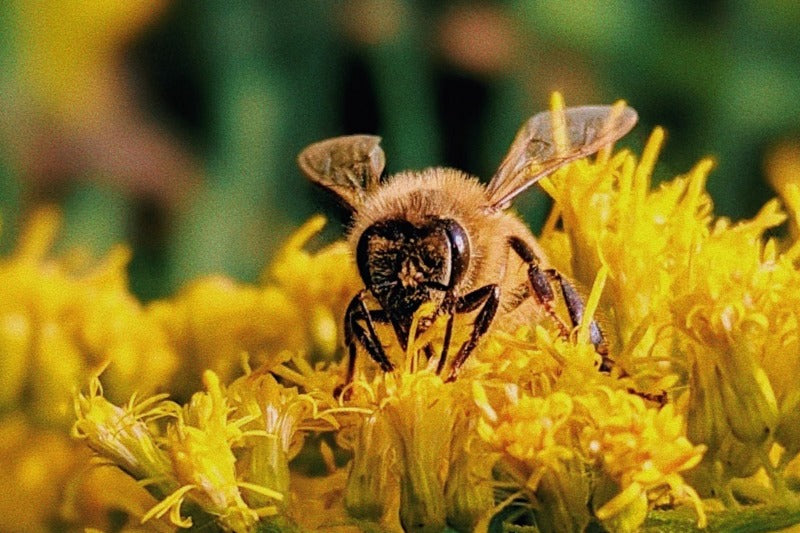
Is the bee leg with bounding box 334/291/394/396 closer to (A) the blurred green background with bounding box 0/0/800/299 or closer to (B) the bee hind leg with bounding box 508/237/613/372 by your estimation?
(B) the bee hind leg with bounding box 508/237/613/372

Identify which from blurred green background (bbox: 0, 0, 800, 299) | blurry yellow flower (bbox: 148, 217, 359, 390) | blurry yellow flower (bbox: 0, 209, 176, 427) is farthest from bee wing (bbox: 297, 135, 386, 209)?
blurred green background (bbox: 0, 0, 800, 299)

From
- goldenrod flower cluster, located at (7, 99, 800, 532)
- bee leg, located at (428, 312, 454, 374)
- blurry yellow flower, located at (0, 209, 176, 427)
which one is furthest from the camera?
blurry yellow flower, located at (0, 209, 176, 427)

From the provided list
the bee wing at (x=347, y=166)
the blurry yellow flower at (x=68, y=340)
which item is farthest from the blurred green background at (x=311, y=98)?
the bee wing at (x=347, y=166)

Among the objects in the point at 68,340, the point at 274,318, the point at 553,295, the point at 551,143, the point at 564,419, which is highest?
the point at 551,143

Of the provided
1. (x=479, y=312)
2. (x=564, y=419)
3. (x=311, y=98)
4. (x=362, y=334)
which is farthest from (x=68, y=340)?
(x=311, y=98)

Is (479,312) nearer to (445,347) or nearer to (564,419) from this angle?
(445,347)

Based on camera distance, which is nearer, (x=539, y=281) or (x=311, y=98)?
(x=539, y=281)
